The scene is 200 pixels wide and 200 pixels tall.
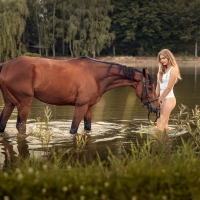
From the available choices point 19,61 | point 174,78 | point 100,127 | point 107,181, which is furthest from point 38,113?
point 107,181

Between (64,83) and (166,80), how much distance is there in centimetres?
173

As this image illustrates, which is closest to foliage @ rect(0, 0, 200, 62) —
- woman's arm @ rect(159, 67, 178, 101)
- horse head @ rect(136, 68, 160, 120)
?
horse head @ rect(136, 68, 160, 120)

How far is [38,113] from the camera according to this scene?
11617 mm

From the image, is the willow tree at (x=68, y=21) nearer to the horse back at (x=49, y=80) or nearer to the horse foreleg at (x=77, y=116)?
the horse back at (x=49, y=80)

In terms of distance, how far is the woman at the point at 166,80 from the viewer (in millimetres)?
8141

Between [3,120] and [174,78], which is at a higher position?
[174,78]

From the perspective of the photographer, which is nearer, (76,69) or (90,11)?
(76,69)

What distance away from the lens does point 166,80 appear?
8.29 m

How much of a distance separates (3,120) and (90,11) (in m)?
40.6

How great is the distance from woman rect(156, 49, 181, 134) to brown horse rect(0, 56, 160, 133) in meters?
0.15

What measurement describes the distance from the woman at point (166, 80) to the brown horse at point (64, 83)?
0.48 feet

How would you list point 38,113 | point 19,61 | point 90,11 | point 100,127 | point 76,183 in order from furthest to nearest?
point 90,11 < point 38,113 < point 100,127 < point 19,61 < point 76,183

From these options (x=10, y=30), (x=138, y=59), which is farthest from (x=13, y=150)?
(x=138, y=59)

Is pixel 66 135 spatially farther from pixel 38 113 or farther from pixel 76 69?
pixel 38 113
